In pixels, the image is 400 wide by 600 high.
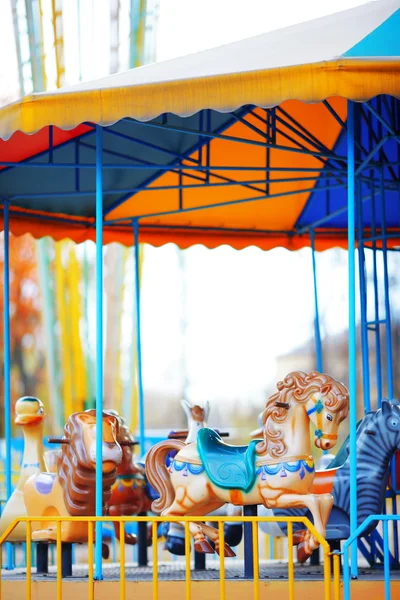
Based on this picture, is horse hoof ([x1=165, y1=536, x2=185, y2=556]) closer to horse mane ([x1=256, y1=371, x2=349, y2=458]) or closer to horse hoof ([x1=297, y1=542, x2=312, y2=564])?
horse hoof ([x1=297, y1=542, x2=312, y2=564])

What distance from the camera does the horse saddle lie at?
7.20 metres

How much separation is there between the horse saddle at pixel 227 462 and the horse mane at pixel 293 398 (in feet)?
0.39

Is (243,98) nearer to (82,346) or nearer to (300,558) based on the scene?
(300,558)

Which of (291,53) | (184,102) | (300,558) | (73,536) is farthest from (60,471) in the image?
(291,53)

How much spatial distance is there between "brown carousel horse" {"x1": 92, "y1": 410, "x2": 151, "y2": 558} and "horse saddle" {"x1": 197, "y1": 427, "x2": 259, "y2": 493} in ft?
4.87

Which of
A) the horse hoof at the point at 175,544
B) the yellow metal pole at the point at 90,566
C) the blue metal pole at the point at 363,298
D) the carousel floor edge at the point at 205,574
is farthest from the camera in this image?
the blue metal pole at the point at 363,298

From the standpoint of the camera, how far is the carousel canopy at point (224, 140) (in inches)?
258

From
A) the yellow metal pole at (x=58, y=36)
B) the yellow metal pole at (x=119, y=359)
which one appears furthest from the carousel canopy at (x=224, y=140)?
the yellow metal pole at (x=119, y=359)

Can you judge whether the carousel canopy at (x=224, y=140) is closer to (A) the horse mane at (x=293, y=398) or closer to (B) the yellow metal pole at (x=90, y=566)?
(A) the horse mane at (x=293, y=398)

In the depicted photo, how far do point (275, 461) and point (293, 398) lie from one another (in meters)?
0.48

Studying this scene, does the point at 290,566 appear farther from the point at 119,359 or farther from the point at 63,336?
the point at 119,359

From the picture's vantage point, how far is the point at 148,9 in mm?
21594

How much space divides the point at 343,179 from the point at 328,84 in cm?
426

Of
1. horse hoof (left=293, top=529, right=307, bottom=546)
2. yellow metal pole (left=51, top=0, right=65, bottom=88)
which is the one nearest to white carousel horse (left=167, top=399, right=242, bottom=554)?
horse hoof (left=293, top=529, right=307, bottom=546)
